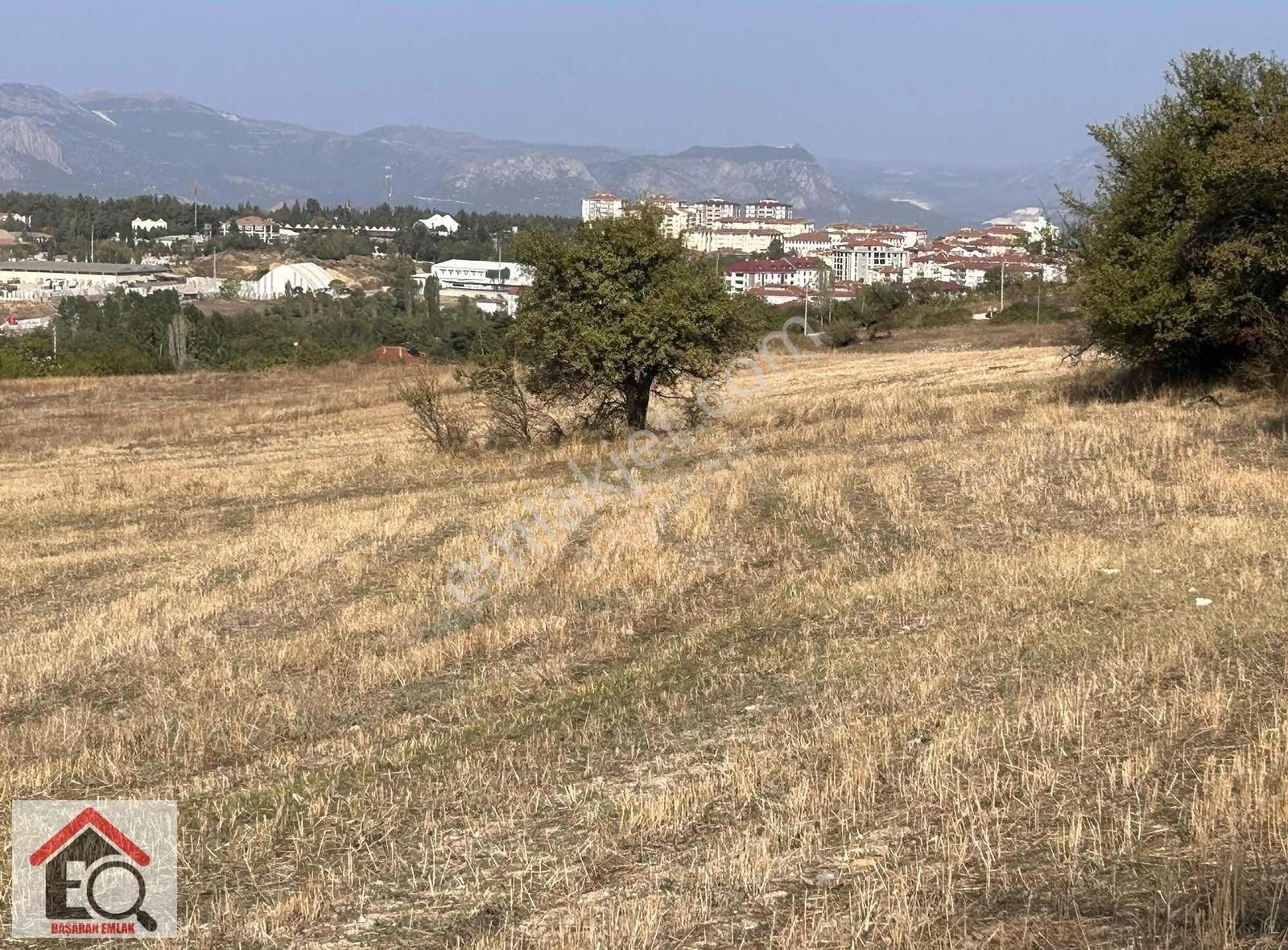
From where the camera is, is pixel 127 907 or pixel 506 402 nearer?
pixel 127 907

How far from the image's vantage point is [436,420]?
29.3 metres

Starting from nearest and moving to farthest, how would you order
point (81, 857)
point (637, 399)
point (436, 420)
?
point (81, 857) → point (637, 399) → point (436, 420)

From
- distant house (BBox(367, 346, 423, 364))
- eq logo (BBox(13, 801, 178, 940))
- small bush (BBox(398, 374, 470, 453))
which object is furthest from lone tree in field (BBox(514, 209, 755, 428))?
distant house (BBox(367, 346, 423, 364))

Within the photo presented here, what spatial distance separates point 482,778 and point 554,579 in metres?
6.47

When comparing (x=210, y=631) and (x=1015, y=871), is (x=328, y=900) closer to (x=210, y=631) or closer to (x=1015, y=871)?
(x=1015, y=871)

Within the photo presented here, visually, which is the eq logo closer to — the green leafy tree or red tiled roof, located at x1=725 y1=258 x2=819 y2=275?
the green leafy tree

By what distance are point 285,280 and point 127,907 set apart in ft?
560

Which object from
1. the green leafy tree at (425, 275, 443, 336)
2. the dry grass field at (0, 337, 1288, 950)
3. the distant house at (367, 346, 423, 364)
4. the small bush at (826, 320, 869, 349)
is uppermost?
the green leafy tree at (425, 275, 443, 336)

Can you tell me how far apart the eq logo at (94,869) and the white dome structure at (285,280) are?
163m

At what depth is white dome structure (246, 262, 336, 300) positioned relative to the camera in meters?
168

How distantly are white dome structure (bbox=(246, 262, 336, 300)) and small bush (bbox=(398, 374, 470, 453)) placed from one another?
141 metres

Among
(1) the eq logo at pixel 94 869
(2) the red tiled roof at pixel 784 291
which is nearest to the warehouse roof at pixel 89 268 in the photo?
(2) the red tiled roof at pixel 784 291

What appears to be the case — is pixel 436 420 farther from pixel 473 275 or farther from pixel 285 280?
pixel 473 275

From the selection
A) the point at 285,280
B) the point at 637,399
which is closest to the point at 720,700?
the point at 637,399
